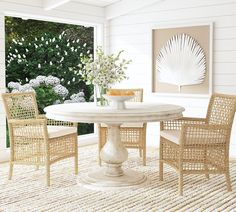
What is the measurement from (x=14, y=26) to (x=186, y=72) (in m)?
2.39

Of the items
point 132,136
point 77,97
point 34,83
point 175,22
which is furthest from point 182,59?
point 34,83

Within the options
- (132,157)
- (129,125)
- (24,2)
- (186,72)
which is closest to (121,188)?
(129,125)

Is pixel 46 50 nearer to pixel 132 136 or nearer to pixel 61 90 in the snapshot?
pixel 61 90

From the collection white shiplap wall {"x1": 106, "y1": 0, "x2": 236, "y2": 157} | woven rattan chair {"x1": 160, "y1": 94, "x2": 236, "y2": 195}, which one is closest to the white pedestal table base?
woven rattan chair {"x1": 160, "y1": 94, "x2": 236, "y2": 195}

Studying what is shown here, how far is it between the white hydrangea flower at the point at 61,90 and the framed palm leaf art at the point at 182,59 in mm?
1304

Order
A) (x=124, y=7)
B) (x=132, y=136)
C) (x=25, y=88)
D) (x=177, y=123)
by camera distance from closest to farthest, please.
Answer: (x=177, y=123) < (x=132, y=136) < (x=25, y=88) < (x=124, y=7)

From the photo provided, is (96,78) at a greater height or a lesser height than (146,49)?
lesser

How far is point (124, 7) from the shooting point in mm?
6070

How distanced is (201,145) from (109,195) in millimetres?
914

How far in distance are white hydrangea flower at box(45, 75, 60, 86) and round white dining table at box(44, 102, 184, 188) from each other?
197cm

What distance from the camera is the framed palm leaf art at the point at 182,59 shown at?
549cm

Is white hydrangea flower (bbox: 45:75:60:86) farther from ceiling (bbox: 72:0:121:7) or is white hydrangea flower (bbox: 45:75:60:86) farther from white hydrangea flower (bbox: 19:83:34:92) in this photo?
ceiling (bbox: 72:0:121:7)

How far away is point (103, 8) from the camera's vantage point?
6.32m

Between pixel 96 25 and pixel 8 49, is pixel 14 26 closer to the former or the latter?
pixel 8 49
